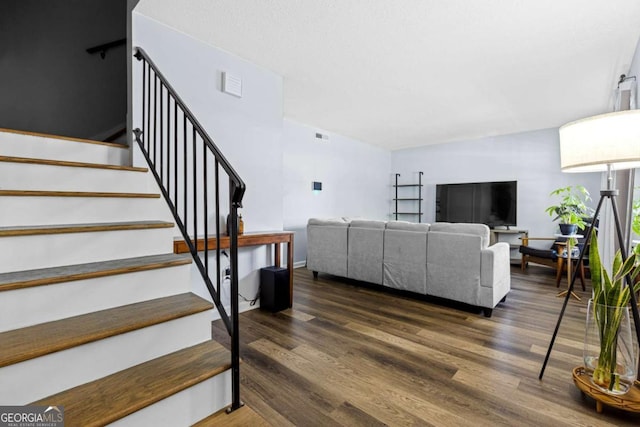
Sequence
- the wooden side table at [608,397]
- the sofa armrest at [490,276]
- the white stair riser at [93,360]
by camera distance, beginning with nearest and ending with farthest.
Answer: the white stair riser at [93,360], the wooden side table at [608,397], the sofa armrest at [490,276]

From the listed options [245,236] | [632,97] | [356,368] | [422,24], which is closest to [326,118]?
[422,24]

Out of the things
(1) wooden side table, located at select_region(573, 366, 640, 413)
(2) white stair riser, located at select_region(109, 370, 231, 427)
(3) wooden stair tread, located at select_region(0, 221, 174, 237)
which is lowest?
(1) wooden side table, located at select_region(573, 366, 640, 413)

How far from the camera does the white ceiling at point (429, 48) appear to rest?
2316mm

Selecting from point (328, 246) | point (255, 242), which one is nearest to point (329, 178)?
point (328, 246)

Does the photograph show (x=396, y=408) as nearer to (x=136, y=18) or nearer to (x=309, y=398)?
(x=309, y=398)

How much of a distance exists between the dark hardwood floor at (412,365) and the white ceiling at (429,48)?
2.57m

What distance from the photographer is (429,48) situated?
286 cm

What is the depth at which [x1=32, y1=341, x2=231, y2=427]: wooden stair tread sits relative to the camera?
1057mm

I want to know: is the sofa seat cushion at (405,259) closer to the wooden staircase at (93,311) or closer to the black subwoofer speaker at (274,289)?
the black subwoofer speaker at (274,289)

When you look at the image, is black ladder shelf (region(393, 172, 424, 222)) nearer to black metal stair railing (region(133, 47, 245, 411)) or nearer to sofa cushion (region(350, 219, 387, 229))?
sofa cushion (region(350, 219, 387, 229))

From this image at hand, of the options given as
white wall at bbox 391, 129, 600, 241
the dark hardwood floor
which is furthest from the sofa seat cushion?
white wall at bbox 391, 129, 600, 241

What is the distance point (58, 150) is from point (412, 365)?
113 inches

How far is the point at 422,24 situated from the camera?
8.15 ft

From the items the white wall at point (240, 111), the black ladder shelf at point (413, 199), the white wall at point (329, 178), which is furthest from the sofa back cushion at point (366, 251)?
the black ladder shelf at point (413, 199)
